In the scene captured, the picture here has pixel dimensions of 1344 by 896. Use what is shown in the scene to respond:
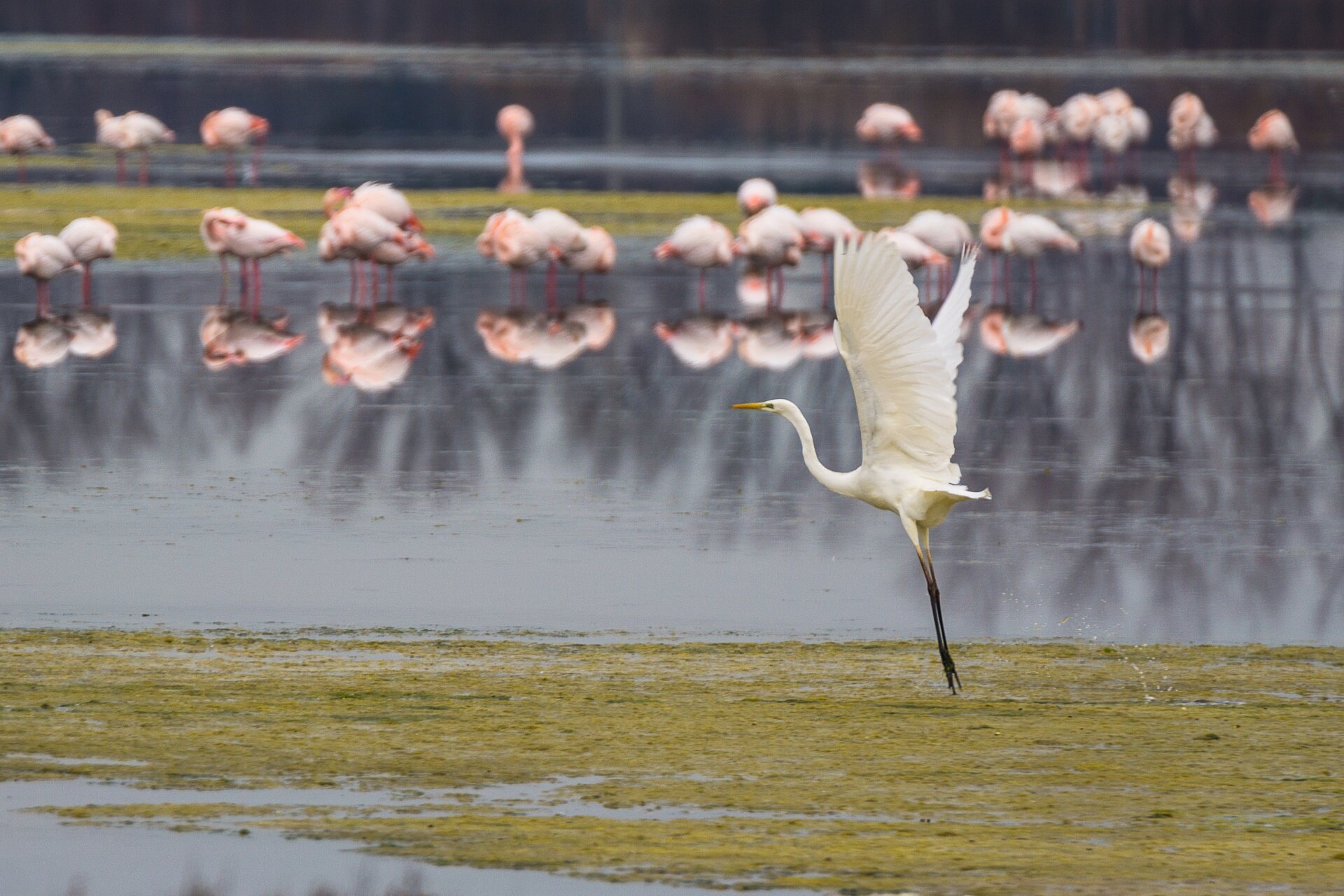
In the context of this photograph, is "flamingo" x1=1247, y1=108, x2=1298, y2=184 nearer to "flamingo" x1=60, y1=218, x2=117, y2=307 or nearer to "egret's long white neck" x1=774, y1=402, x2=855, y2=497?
"flamingo" x1=60, y1=218, x2=117, y2=307

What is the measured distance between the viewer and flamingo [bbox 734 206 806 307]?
61.5 ft

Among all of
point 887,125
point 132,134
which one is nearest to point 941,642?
point 132,134

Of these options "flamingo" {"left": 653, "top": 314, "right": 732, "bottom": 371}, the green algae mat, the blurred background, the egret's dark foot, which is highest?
the blurred background

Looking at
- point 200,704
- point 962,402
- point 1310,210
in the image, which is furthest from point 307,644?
point 1310,210

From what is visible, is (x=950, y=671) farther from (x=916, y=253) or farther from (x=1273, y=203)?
(x=1273, y=203)

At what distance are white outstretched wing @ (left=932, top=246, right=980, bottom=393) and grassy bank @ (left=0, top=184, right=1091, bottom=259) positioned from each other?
13818mm

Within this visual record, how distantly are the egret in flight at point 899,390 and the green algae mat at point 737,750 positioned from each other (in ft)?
2.09

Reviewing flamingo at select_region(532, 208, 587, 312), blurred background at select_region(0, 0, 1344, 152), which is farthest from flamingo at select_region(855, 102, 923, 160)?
flamingo at select_region(532, 208, 587, 312)

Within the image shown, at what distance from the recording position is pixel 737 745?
7.23 meters

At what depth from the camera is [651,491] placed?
12.0 metres

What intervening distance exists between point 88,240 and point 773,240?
529cm

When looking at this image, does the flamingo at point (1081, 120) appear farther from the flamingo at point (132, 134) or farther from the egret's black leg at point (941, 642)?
the egret's black leg at point (941, 642)

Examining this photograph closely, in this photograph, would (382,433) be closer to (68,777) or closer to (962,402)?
(962,402)

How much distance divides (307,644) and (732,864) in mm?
3130
